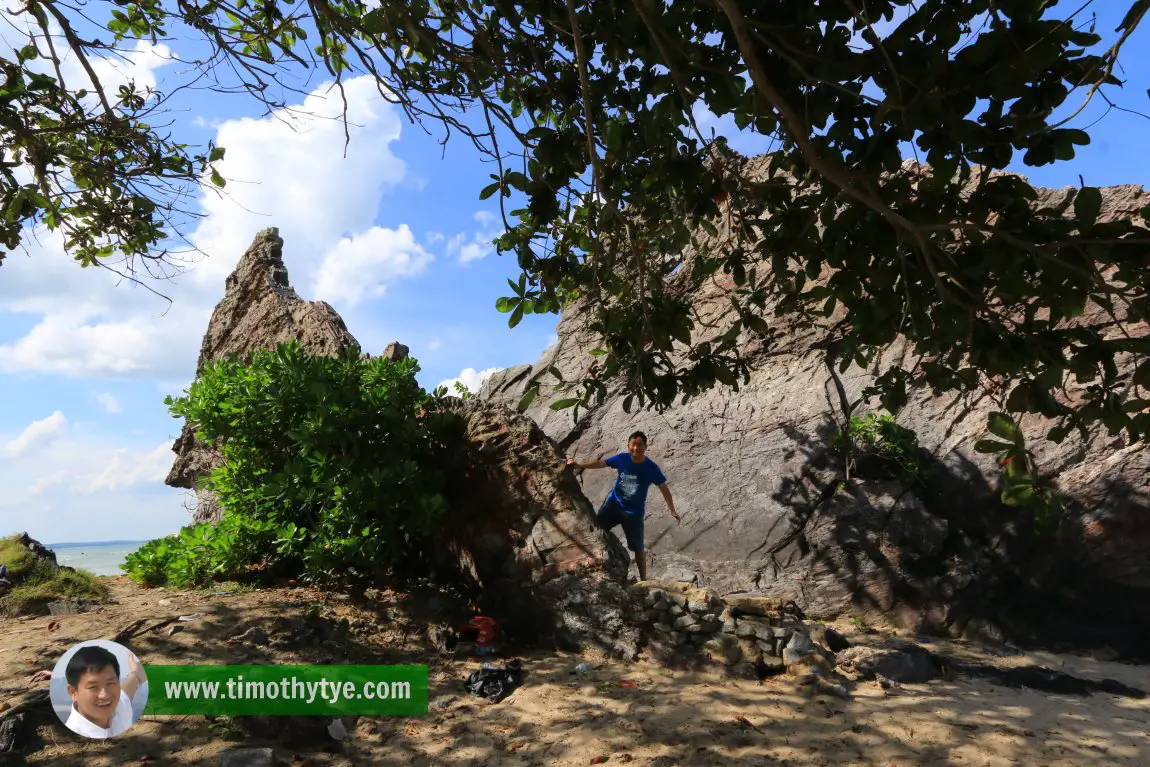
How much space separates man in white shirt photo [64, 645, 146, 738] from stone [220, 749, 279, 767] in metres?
0.75

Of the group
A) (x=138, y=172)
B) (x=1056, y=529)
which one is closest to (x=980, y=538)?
(x=1056, y=529)

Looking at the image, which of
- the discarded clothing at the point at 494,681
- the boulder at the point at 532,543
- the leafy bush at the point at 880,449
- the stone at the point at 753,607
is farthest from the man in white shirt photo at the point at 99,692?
the leafy bush at the point at 880,449

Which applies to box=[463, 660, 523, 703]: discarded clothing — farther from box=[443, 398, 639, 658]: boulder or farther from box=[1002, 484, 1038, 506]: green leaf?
box=[1002, 484, 1038, 506]: green leaf

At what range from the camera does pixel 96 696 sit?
14.5ft

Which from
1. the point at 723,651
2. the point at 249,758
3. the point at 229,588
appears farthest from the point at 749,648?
the point at 229,588

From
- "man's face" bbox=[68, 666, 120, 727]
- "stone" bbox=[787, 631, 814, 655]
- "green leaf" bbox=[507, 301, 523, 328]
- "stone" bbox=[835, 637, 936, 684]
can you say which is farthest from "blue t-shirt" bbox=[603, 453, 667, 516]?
"man's face" bbox=[68, 666, 120, 727]

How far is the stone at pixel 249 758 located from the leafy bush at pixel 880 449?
6705 mm

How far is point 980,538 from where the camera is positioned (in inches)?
314

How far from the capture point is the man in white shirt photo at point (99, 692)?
425cm

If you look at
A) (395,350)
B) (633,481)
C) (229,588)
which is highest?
(395,350)

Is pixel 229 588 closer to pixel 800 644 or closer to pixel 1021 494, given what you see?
pixel 800 644

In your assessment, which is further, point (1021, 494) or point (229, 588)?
point (229, 588)

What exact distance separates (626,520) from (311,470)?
313cm

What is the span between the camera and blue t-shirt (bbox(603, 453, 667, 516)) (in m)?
7.58
